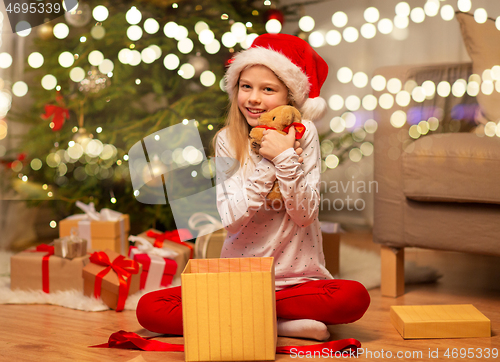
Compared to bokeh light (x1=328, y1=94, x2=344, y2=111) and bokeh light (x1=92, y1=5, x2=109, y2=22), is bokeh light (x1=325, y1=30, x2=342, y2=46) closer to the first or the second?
bokeh light (x1=328, y1=94, x2=344, y2=111)

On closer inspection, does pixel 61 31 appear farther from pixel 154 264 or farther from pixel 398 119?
pixel 398 119

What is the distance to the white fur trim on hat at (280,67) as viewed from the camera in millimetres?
1047

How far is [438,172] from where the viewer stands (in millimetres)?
1188

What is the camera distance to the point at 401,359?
88 centimetres

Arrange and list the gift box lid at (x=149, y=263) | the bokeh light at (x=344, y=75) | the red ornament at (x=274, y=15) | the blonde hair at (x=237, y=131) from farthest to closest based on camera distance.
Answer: the bokeh light at (x=344, y=75) < the red ornament at (x=274, y=15) < the gift box lid at (x=149, y=263) < the blonde hair at (x=237, y=131)

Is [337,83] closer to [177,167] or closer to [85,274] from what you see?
[177,167]

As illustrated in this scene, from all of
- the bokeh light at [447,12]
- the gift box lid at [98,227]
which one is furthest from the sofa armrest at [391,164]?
Answer: the gift box lid at [98,227]

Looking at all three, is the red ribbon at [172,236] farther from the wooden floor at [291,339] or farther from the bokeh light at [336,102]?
the bokeh light at [336,102]

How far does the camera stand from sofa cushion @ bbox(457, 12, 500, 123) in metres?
1.34

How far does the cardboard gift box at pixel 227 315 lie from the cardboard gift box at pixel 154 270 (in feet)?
1.71

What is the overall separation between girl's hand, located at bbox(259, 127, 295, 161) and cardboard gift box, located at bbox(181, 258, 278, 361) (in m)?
0.26

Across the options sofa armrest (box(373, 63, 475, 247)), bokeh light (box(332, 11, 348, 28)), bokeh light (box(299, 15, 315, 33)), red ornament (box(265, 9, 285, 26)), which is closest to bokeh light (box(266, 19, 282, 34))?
red ornament (box(265, 9, 285, 26))

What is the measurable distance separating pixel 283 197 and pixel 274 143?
108mm

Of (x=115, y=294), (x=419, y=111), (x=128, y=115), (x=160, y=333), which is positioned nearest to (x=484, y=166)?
(x=419, y=111)
